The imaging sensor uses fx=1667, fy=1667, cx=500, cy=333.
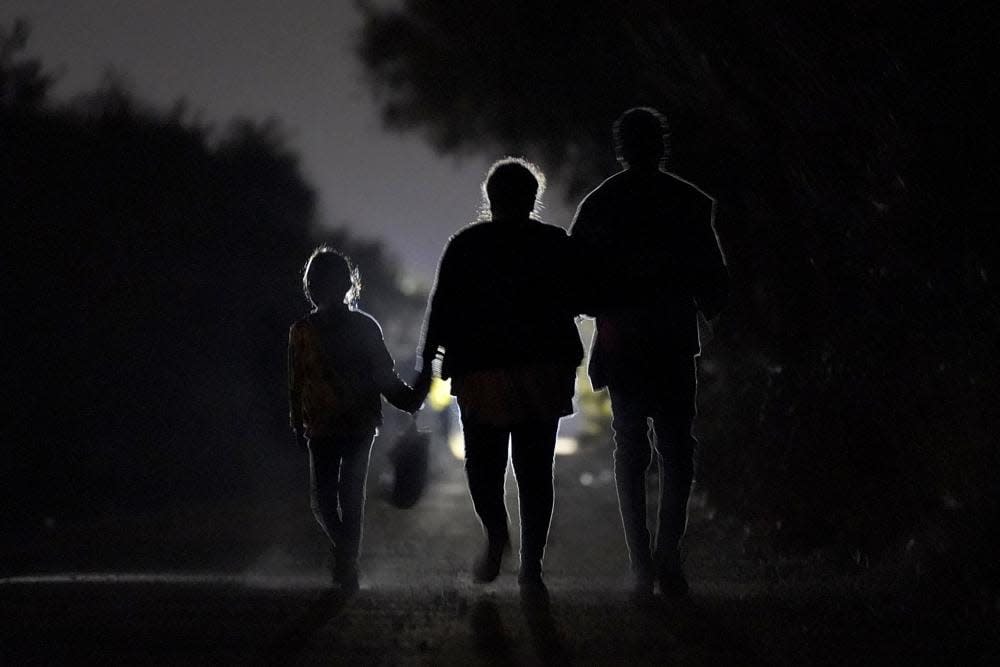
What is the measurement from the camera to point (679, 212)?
24.8 ft

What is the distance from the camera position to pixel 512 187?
7473 millimetres

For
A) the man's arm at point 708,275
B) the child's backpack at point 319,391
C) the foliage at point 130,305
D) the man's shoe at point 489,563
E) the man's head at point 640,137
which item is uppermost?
the foliage at point 130,305

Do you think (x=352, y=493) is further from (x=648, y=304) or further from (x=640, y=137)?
(x=640, y=137)

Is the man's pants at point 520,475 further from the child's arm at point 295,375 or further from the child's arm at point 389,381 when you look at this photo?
the child's arm at point 295,375

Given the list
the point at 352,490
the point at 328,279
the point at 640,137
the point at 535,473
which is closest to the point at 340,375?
the point at 328,279

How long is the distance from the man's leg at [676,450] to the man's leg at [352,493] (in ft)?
5.75

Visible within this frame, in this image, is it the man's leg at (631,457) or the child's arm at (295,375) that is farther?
the child's arm at (295,375)

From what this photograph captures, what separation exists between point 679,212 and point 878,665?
280 cm

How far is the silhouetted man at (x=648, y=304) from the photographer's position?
7465mm

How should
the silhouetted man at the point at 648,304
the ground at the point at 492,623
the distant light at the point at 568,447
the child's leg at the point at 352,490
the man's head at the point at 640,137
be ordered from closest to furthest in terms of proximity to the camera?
1. the ground at the point at 492,623
2. the silhouetted man at the point at 648,304
3. the man's head at the point at 640,137
4. the child's leg at the point at 352,490
5. the distant light at the point at 568,447

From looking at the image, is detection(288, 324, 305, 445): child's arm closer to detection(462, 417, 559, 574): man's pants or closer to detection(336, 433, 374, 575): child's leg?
detection(336, 433, 374, 575): child's leg

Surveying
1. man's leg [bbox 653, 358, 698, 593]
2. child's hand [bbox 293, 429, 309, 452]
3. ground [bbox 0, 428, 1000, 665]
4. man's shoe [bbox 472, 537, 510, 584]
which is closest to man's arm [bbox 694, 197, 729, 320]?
man's leg [bbox 653, 358, 698, 593]

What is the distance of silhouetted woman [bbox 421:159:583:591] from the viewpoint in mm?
7367

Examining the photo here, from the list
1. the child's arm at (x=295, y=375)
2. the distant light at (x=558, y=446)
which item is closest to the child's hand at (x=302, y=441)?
the child's arm at (x=295, y=375)
